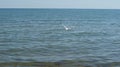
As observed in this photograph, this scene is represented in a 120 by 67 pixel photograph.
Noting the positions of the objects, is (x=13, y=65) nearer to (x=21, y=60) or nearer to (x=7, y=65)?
(x=7, y=65)

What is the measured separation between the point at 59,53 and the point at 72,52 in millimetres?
1122

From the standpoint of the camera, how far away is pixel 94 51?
24.2 meters

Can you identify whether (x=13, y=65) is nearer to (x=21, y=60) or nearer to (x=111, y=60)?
(x=21, y=60)

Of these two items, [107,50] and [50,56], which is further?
[107,50]

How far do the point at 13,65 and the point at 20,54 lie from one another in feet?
12.7

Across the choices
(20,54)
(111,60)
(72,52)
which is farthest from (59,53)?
(111,60)

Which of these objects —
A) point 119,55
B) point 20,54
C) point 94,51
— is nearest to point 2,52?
point 20,54

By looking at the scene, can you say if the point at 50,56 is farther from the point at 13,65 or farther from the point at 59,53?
the point at 13,65

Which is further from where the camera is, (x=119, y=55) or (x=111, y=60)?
(x=119, y=55)

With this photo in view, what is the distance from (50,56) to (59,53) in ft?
4.89

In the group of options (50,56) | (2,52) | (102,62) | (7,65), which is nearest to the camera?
(7,65)

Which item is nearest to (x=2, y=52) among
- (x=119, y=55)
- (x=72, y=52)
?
(x=72, y=52)

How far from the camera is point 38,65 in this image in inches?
727

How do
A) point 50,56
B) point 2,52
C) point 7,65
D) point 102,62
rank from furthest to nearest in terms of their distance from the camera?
point 2,52
point 50,56
point 102,62
point 7,65
